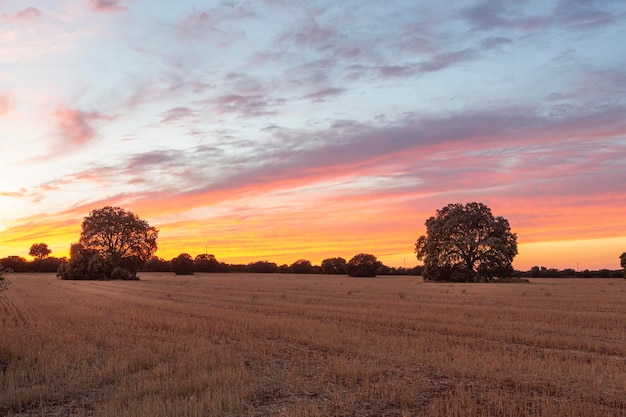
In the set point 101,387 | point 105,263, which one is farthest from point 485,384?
point 105,263

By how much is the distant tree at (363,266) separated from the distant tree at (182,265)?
115ft

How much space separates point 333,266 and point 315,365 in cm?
11899

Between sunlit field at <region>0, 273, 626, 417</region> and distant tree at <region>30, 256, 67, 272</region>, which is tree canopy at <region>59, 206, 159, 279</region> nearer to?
distant tree at <region>30, 256, 67, 272</region>

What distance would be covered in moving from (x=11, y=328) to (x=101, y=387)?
11.1m

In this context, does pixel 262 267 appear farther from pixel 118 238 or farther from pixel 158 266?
pixel 118 238

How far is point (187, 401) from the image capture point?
32.5 ft

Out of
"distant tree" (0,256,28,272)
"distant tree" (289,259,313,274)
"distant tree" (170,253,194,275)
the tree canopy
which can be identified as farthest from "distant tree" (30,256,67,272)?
"distant tree" (289,259,313,274)

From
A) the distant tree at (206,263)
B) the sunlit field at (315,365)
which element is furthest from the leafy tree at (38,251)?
the sunlit field at (315,365)

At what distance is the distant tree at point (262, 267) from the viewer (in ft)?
445

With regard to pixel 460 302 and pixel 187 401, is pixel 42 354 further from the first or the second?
pixel 460 302

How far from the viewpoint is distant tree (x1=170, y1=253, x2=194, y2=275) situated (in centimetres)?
11450

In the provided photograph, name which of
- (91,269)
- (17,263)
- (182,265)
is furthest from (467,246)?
(17,263)

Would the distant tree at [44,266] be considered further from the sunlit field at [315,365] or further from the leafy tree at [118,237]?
the sunlit field at [315,365]

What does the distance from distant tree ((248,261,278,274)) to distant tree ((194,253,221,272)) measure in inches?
340
